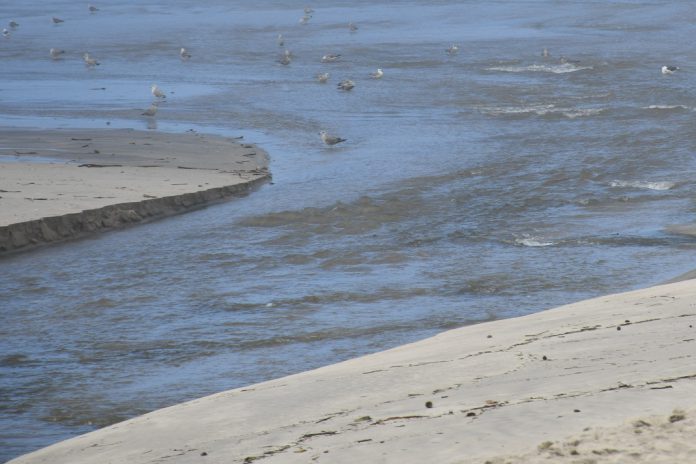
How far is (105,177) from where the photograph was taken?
54.7 feet

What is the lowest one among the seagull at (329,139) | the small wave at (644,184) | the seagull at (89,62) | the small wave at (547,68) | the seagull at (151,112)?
the small wave at (644,184)

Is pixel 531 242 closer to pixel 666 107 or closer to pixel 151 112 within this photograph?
pixel 666 107

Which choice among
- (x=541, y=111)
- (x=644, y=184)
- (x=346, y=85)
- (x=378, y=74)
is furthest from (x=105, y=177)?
(x=378, y=74)

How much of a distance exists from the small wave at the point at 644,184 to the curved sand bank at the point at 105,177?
4.89m

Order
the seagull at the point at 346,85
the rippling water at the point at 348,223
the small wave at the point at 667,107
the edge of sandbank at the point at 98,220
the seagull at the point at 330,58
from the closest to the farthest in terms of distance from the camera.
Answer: the rippling water at the point at 348,223, the edge of sandbank at the point at 98,220, the small wave at the point at 667,107, the seagull at the point at 346,85, the seagull at the point at 330,58

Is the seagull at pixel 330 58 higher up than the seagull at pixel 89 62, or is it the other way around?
the seagull at pixel 89 62

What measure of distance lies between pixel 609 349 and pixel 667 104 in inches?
674

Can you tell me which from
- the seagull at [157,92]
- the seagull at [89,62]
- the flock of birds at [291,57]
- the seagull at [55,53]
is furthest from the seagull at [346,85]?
the seagull at [55,53]

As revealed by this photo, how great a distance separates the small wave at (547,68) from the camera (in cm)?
2922

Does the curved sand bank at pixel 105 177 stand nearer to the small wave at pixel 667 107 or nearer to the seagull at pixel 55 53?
the small wave at pixel 667 107

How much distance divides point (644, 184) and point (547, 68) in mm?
13617

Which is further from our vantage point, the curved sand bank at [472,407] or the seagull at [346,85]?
the seagull at [346,85]

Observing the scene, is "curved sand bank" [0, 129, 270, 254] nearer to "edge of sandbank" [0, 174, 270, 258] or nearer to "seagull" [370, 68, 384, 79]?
"edge of sandbank" [0, 174, 270, 258]

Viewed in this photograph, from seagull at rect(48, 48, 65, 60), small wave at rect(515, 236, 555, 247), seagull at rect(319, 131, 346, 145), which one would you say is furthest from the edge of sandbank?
seagull at rect(48, 48, 65, 60)
